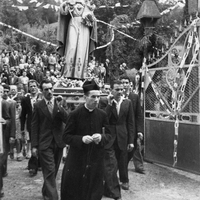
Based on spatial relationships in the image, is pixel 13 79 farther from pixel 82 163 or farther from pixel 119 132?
pixel 82 163

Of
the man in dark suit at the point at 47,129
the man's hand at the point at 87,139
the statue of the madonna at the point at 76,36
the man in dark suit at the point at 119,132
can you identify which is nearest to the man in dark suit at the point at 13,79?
the statue of the madonna at the point at 76,36

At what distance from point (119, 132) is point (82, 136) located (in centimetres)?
232

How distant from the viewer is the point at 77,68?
9.38 m

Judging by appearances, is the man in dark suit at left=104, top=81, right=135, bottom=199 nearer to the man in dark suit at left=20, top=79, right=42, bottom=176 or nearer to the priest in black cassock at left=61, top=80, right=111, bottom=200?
the priest in black cassock at left=61, top=80, right=111, bottom=200

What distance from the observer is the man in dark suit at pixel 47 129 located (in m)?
6.46

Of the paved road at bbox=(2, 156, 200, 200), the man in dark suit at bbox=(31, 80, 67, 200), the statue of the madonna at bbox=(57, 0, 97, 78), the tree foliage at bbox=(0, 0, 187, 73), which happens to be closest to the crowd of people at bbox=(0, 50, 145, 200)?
the man in dark suit at bbox=(31, 80, 67, 200)

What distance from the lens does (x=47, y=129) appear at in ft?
21.7

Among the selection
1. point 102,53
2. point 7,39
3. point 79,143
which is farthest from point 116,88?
point 7,39

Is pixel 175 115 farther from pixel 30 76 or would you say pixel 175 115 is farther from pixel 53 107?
pixel 30 76

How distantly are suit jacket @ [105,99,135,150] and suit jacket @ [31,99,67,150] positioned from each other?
0.89 m

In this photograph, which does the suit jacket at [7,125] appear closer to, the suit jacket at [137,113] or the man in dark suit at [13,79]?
the suit jacket at [137,113]

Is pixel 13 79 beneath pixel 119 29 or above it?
beneath

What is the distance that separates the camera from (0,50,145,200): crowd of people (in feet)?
16.3

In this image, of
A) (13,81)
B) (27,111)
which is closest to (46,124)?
(27,111)
